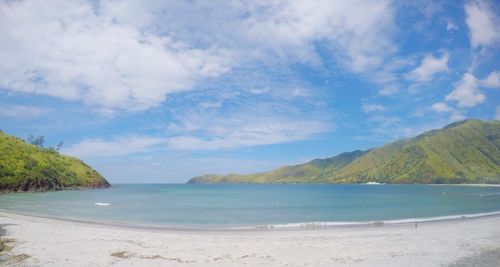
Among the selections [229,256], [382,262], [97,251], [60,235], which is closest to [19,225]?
[60,235]

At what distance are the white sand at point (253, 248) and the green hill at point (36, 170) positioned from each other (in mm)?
92911

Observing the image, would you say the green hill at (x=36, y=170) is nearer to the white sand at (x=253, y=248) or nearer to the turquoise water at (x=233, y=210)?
the turquoise water at (x=233, y=210)

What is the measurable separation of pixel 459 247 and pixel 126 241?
21.2 meters

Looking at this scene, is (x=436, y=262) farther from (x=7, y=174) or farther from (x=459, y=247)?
(x=7, y=174)

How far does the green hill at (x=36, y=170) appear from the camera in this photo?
110 metres

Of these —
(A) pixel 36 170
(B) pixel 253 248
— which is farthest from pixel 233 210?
(A) pixel 36 170

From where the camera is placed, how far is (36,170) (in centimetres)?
12544

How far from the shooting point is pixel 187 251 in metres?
22.3

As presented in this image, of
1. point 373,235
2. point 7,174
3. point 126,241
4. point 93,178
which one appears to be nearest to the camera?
point 126,241

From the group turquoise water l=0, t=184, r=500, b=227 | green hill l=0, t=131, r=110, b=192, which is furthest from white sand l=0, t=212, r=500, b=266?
green hill l=0, t=131, r=110, b=192

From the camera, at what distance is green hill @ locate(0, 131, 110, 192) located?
110062 millimetres

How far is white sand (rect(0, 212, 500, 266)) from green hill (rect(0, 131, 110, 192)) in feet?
305

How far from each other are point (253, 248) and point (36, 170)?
408ft

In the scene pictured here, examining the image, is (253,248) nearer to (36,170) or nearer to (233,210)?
(233,210)
